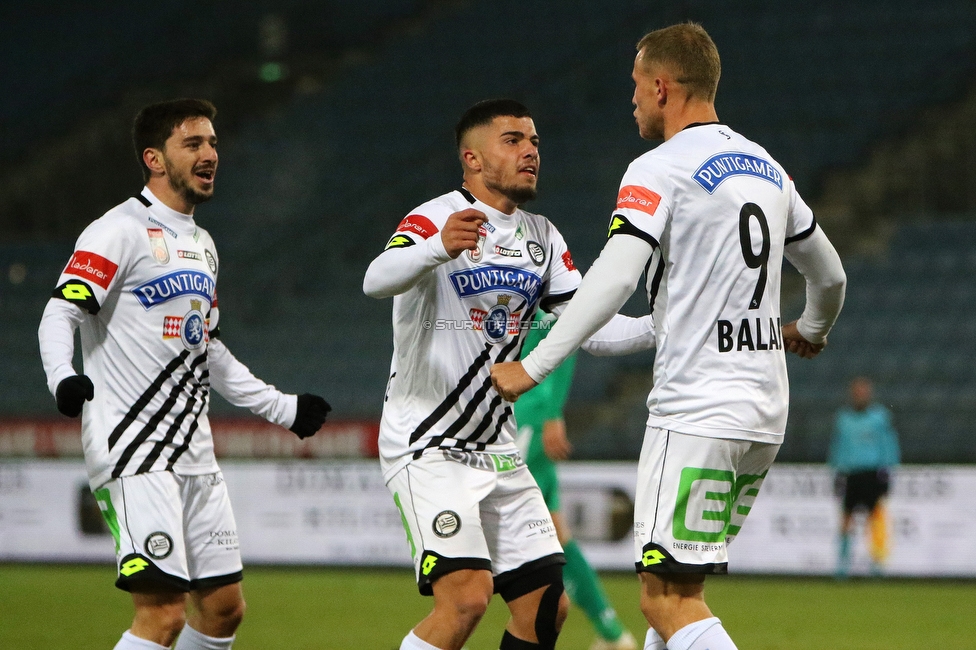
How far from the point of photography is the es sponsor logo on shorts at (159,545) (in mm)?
4723

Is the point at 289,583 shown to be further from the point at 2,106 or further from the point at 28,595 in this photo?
the point at 2,106

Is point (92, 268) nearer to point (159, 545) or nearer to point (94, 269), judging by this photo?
point (94, 269)

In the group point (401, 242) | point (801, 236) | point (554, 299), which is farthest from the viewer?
point (554, 299)

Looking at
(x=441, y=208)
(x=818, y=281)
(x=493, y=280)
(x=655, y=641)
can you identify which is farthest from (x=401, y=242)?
(x=655, y=641)

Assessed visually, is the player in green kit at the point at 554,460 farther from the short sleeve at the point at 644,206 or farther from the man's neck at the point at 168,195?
the short sleeve at the point at 644,206

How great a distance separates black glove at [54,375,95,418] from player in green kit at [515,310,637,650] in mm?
2780

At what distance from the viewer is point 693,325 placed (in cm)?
413

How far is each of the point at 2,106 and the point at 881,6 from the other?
13.8 metres

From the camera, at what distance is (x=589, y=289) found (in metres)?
4.04

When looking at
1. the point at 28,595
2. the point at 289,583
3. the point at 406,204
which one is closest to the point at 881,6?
the point at 406,204

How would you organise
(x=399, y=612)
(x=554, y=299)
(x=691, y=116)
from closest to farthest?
(x=691, y=116) < (x=554, y=299) < (x=399, y=612)

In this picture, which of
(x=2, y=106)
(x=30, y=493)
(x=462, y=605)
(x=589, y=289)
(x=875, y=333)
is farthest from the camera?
(x=2, y=106)

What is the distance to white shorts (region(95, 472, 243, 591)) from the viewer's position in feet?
15.5

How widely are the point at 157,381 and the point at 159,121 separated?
1.06 m
